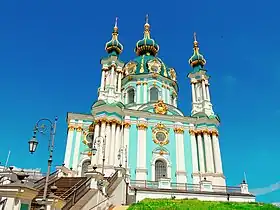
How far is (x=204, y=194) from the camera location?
81.9 ft

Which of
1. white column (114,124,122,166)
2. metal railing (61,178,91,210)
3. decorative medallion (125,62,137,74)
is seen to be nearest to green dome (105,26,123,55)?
decorative medallion (125,62,137,74)

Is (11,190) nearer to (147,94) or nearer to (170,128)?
(170,128)

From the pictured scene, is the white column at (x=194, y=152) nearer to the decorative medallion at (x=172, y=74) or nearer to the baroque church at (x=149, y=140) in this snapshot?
the baroque church at (x=149, y=140)

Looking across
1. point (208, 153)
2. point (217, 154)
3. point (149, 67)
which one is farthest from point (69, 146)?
point (217, 154)

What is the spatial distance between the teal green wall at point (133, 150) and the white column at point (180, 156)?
15.6ft

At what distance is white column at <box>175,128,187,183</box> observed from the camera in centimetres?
2989

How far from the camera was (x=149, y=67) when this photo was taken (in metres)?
39.5

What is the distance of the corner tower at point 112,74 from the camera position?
32906 mm

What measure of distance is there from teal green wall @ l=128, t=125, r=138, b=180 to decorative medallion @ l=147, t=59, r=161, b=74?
35.5 ft

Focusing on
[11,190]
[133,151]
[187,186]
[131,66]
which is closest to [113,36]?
[131,66]

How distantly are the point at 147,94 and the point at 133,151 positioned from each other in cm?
938

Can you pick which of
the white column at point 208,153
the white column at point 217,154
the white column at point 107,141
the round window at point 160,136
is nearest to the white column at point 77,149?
the white column at point 107,141

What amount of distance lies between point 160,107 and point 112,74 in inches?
285

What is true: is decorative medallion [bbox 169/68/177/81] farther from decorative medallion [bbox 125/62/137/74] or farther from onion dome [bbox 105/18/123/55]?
onion dome [bbox 105/18/123/55]
